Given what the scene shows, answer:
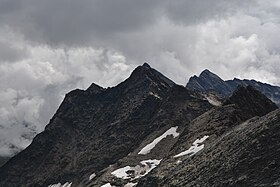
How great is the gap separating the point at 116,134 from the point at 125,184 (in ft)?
313

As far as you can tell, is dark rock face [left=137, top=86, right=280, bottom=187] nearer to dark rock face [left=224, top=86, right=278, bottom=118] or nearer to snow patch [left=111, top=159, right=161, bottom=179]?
snow patch [left=111, top=159, right=161, bottom=179]

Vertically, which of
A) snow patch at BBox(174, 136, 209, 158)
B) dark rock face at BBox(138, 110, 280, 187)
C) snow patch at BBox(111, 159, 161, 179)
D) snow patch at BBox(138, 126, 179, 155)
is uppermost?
snow patch at BBox(138, 126, 179, 155)

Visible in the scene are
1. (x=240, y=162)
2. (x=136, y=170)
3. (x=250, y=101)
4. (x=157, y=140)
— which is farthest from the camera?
(x=157, y=140)

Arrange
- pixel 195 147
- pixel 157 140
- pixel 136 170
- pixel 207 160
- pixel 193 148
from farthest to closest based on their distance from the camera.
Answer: pixel 157 140 < pixel 136 170 < pixel 195 147 < pixel 193 148 < pixel 207 160

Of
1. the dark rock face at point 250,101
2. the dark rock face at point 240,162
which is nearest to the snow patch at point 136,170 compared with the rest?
the dark rock face at point 250,101

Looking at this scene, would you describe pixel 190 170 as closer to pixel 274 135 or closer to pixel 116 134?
pixel 274 135

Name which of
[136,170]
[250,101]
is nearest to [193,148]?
[136,170]

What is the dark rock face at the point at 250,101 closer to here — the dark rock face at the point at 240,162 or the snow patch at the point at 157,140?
the snow patch at the point at 157,140

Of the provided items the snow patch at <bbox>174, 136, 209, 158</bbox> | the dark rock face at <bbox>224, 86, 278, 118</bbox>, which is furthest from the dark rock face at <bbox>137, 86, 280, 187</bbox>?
the dark rock face at <bbox>224, 86, 278, 118</bbox>

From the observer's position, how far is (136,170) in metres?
114

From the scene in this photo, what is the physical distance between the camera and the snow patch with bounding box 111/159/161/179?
110 m

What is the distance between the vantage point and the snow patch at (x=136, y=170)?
4328 inches

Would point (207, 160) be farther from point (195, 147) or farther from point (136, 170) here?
point (136, 170)

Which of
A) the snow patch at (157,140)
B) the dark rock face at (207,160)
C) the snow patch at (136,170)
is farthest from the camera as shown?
the snow patch at (157,140)
